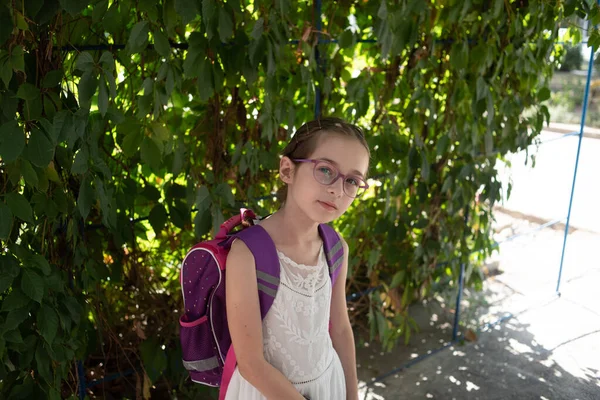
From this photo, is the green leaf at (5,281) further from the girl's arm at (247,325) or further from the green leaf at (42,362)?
the girl's arm at (247,325)

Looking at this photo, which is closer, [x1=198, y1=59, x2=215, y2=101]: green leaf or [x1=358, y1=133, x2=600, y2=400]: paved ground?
[x1=198, y1=59, x2=215, y2=101]: green leaf

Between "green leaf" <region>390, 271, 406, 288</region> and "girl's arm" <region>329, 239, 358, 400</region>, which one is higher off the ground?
"girl's arm" <region>329, 239, 358, 400</region>

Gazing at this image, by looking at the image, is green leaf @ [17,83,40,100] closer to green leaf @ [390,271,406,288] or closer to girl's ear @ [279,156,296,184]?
girl's ear @ [279,156,296,184]

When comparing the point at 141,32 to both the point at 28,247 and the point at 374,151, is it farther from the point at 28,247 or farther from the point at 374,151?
the point at 374,151

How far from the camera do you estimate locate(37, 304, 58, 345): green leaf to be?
1.49 meters

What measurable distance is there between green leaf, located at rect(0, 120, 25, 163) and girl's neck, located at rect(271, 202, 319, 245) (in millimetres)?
535

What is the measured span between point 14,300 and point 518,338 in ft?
7.38

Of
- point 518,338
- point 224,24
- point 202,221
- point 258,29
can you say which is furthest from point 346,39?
point 518,338

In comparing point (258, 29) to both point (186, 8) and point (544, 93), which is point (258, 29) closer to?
point (186, 8)

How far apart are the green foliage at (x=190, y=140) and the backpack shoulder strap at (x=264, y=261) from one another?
385 mm

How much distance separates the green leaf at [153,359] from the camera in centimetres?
194

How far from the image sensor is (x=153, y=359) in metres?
1.94

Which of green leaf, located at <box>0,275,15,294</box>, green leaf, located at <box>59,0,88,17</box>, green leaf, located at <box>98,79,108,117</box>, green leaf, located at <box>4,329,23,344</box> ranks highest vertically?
green leaf, located at <box>59,0,88,17</box>

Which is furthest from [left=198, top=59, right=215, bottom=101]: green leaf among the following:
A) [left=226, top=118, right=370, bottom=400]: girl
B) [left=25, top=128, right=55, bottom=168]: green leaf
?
[left=25, top=128, right=55, bottom=168]: green leaf
